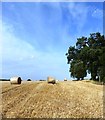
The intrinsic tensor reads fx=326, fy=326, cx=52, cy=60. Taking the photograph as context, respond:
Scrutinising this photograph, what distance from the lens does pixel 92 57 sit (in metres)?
49.6

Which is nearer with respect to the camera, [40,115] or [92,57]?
[40,115]

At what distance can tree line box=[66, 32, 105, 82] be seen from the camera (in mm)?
49125

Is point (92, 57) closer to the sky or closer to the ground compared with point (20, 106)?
closer to the sky

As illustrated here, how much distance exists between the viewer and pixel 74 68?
55.2 meters

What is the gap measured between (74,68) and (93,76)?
4.28m

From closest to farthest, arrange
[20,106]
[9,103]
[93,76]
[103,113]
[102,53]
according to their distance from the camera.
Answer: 1. [103,113]
2. [20,106]
3. [9,103]
4. [102,53]
5. [93,76]

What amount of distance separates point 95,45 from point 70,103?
124 feet

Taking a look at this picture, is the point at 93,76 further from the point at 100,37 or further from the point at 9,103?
the point at 9,103

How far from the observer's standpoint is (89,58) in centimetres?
5056

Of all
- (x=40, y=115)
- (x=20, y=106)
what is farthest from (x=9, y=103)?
(x=40, y=115)

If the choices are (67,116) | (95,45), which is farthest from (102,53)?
(67,116)

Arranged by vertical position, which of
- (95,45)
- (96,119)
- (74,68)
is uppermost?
(95,45)

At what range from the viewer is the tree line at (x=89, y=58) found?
49125 mm

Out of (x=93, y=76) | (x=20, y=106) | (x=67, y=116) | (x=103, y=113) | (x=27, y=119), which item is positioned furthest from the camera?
(x=93, y=76)
